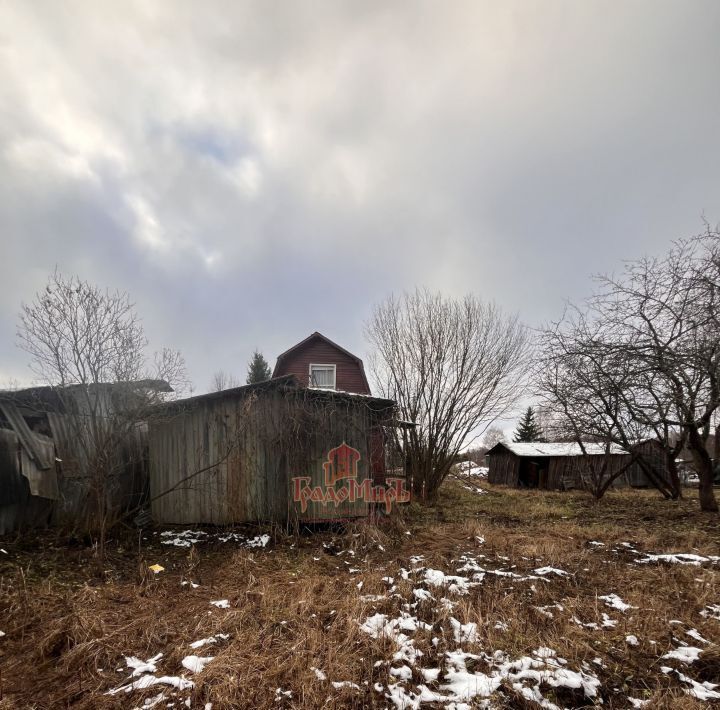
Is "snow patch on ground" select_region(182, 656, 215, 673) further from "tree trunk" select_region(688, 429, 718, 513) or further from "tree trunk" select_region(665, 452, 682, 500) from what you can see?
"tree trunk" select_region(665, 452, 682, 500)

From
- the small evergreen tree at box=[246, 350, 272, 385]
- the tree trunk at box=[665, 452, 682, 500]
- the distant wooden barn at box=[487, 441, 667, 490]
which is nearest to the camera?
the tree trunk at box=[665, 452, 682, 500]

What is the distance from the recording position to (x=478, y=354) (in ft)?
46.1

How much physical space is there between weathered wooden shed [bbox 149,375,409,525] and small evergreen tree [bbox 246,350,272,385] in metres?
23.4

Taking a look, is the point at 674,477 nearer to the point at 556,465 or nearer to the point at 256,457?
the point at 556,465

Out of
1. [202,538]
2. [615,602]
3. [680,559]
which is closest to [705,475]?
[680,559]

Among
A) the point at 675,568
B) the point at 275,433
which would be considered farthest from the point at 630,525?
the point at 275,433

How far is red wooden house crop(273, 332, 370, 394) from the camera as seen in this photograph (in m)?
17.0

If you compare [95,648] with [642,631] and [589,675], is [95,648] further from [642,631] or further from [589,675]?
[642,631]

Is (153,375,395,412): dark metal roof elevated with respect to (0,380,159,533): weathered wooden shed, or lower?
elevated

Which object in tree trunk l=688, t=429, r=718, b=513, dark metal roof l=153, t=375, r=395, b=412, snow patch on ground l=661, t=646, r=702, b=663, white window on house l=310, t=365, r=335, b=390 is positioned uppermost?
white window on house l=310, t=365, r=335, b=390

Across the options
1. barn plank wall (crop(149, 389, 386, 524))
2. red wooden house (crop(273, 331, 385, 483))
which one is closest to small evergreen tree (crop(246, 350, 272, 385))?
red wooden house (crop(273, 331, 385, 483))

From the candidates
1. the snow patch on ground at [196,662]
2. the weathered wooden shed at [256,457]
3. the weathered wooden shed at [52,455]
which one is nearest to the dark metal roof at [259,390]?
the weathered wooden shed at [256,457]

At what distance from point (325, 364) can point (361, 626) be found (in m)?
13.6

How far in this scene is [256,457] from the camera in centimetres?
809
